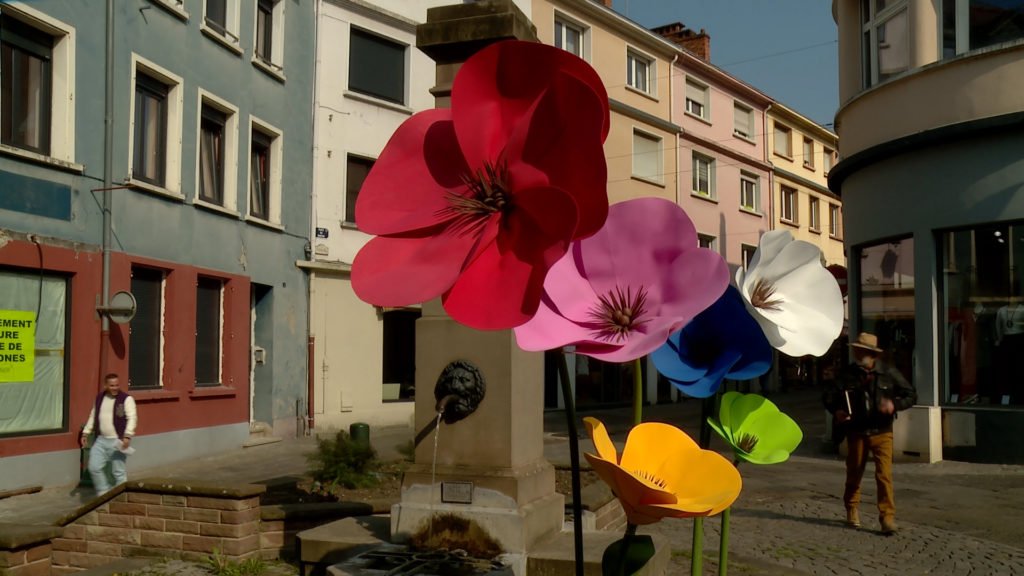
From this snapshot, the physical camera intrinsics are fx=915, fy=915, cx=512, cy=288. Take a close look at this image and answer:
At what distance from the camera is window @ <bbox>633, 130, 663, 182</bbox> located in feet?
95.5

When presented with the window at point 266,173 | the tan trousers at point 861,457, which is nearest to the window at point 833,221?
the window at point 266,173

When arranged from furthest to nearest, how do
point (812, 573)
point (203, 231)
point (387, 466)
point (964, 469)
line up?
point (203, 231)
point (964, 469)
point (387, 466)
point (812, 573)

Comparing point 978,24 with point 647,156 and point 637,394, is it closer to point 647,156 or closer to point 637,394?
point 637,394

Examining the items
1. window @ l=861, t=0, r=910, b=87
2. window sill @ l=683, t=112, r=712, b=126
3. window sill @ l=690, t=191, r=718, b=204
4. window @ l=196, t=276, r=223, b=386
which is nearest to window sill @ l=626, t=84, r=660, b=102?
window sill @ l=683, t=112, r=712, b=126

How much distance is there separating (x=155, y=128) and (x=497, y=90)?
52.1 ft

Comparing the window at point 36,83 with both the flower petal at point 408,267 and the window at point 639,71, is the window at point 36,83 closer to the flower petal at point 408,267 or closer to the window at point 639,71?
the flower petal at point 408,267

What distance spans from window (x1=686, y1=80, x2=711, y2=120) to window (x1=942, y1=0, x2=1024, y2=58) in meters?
18.1

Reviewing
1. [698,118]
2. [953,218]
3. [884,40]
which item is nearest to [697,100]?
[698,118]

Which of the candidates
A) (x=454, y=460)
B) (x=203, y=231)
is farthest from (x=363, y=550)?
(x=203, y=231)

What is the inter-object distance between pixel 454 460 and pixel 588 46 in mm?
23832

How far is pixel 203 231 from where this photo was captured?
16.6 m

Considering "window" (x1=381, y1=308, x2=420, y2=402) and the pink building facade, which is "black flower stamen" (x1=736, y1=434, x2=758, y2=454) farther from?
the pink building facade

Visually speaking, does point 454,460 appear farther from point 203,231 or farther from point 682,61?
point 682,61

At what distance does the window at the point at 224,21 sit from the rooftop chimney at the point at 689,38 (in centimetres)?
2090
